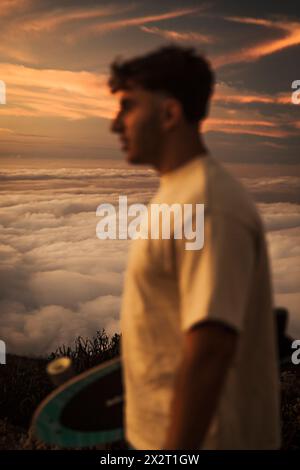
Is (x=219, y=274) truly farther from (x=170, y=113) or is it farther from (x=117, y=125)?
(x=117, y=125)

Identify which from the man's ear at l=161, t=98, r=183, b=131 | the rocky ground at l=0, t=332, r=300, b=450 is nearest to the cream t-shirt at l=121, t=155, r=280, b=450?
the man's ear at l=161, t=98, r=183, b=131

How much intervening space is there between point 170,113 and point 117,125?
21 centimetres

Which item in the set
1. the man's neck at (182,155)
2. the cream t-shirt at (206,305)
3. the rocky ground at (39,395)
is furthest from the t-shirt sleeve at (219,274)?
the rocky ground at (39,395)

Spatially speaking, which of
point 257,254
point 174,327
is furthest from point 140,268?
point 257,254

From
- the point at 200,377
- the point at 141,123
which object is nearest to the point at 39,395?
the point at 141,123

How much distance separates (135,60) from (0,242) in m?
87.1

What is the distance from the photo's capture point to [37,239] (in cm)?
9375

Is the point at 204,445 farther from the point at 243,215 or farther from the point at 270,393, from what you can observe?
the point at 243,215

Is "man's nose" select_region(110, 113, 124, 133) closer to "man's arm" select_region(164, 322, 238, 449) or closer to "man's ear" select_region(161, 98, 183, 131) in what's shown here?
"man's ear" select_region(161, 98, 183, 131)

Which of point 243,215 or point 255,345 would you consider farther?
point 255,345

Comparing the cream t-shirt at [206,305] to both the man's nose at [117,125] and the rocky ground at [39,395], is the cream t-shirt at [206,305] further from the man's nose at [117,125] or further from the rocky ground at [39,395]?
the rocky ground at [39,395]

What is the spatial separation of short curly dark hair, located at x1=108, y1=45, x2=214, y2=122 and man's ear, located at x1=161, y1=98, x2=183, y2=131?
16mm

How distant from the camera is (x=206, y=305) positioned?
4.40 ft

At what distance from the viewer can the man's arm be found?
1324 mm
